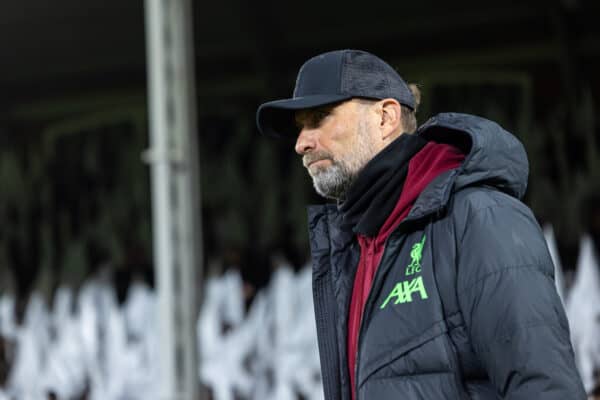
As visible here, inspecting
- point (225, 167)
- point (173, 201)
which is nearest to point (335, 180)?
point (173, 201)

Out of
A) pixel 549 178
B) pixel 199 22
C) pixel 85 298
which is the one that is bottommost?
pixel 85 298

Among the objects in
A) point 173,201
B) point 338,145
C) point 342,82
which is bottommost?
point 173,201

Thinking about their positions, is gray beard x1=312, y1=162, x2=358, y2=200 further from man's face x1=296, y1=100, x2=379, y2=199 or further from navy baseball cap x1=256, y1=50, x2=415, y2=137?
navy baseball cap x1=256, y1=50, x2=415, y2=137

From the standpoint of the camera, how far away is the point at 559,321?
1457mm

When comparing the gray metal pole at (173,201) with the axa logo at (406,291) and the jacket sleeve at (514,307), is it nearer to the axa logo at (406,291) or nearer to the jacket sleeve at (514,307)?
the axa logo at (406,291)

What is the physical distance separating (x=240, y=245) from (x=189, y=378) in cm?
175

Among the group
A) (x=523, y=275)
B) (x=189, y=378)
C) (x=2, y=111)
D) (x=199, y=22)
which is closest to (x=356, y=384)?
(x=523, y=275)

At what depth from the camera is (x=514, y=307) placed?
1.45 metres

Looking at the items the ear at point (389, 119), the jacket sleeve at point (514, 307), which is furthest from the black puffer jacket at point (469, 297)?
the ear at point (389, 119)

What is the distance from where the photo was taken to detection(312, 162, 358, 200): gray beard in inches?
70.2

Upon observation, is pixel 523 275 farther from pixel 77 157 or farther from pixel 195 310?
pixel 77 157

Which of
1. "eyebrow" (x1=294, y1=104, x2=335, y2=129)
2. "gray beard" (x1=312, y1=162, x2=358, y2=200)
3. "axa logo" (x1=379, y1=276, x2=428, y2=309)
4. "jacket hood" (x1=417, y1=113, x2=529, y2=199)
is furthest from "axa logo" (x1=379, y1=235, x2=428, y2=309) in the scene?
"eyebrow" (x1=294, y1=104, x2=335, y2=129)

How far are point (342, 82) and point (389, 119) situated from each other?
0.11m

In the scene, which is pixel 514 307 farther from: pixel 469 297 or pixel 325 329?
pixel 325 329
